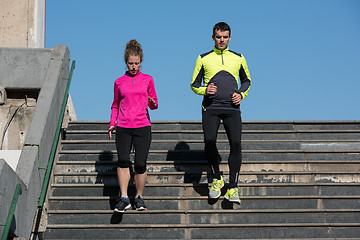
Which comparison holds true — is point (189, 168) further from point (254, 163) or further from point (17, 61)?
point (17, 61)

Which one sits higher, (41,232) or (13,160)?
(13,160)

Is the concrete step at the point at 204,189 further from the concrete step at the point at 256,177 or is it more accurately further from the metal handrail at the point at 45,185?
the metal handrail at the point at 45,185

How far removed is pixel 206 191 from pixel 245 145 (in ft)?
5.09

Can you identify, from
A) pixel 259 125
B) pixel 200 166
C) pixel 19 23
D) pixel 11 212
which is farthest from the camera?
pixel 19 23

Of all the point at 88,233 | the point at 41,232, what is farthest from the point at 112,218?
the point at 41,232

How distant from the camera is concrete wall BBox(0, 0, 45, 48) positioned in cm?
1104

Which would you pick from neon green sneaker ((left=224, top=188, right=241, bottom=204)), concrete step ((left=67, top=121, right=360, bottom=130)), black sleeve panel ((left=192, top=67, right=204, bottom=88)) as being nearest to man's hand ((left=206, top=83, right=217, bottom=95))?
black sleeve panel ((left=192, top=67, right=204, bottom=88))

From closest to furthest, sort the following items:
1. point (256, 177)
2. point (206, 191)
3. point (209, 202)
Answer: point (209, 202)
point (206, 191)
point (256, 177)

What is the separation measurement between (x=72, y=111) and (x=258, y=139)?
315 cm

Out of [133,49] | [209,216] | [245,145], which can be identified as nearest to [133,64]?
[133,49]

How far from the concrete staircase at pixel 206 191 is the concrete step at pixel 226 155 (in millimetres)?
14

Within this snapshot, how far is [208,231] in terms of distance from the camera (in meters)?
7.39

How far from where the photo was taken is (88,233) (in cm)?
738

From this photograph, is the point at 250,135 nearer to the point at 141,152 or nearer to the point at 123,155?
the point at 141,152
